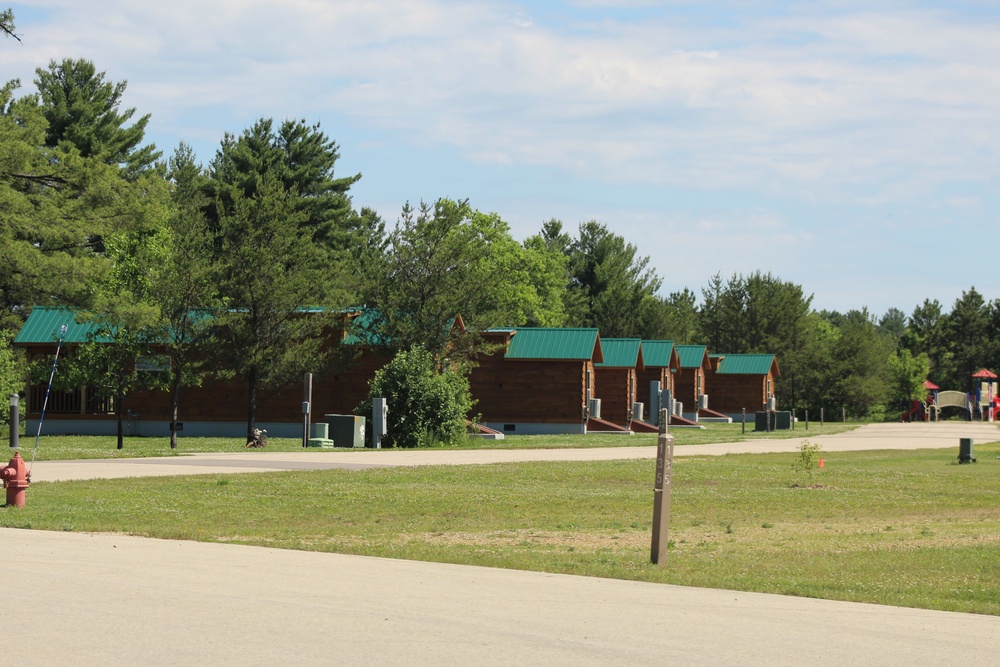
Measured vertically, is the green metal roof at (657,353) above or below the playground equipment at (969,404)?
above

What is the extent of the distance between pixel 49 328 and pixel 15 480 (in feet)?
115

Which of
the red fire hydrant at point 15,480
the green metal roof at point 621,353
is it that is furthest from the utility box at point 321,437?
the green metal roof at point 621,353

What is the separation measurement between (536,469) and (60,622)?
18.3 m

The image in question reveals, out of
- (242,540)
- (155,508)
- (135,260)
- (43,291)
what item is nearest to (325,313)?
(135,260)

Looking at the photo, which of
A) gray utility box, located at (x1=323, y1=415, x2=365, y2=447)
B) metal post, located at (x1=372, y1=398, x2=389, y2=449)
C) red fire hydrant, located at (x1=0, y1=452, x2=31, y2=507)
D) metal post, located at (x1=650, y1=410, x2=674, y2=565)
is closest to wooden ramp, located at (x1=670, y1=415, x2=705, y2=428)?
gray utility box, located at (x1=323, y1=415, x2=365, y2=447)

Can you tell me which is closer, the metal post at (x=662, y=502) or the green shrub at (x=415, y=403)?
the metal post at (x=662, y=502)

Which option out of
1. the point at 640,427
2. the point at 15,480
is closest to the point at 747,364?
the point at 640,427

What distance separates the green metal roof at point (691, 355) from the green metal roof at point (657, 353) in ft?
21.4

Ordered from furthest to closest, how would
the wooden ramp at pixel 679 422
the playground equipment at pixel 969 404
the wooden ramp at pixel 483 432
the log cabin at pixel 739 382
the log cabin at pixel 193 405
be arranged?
the playground equipment at pixel 969 404 < the log cabin at pixel 739 382 < the wooden ramp at pixel 679 422 < the log cabin at pixel 193 405 < the wooden ramp at pixel 483 432

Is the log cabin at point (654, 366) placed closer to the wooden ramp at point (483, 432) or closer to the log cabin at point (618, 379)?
the log cabin at point (618, 379)

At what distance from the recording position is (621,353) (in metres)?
61.9

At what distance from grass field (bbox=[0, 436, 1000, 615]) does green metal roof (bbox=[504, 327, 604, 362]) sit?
1074 inches

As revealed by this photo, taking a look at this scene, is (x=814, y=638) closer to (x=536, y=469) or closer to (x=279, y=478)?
(x=279, y=478)

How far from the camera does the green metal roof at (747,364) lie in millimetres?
80500
